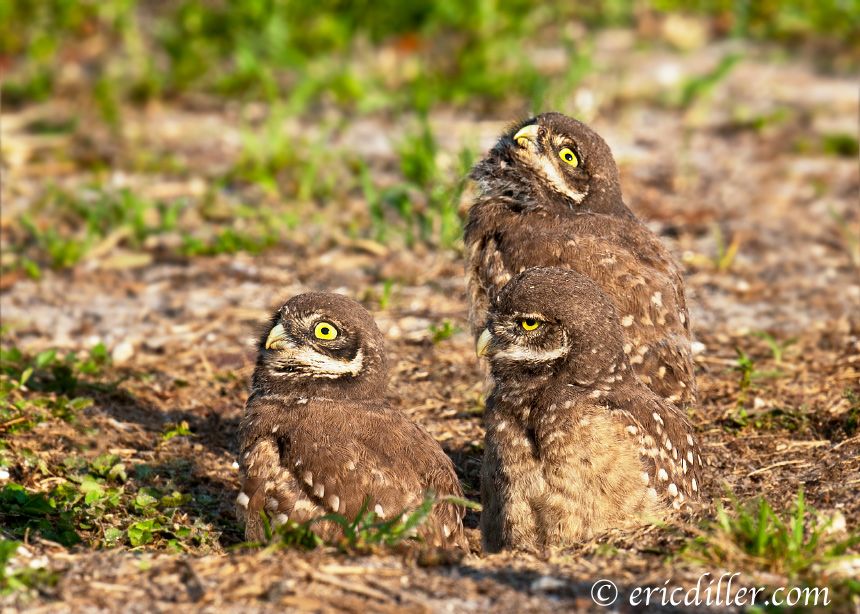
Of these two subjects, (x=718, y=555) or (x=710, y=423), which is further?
(x=710, y=423)

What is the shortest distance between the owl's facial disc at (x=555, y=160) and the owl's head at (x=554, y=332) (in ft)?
4.44

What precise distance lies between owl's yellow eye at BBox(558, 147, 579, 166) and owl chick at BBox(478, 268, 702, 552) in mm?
1368

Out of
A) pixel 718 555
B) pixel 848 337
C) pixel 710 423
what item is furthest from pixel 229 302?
pixel 718 555

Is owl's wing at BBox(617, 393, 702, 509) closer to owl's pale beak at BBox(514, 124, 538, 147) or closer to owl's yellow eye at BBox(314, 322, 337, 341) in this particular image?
owl's yellow eye at BBox(314, 322, 337, 341)

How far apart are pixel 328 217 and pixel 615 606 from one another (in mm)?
6674

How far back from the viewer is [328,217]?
11.2 m

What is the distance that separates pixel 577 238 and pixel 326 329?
5.20 ft

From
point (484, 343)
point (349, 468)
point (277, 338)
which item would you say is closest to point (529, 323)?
point (484, 343)

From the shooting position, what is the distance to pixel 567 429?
6.10m

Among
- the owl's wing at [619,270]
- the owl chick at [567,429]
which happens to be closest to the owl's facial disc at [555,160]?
the owl's wing at [619,270]

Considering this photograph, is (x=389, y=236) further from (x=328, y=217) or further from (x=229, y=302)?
(x=229, y=302)

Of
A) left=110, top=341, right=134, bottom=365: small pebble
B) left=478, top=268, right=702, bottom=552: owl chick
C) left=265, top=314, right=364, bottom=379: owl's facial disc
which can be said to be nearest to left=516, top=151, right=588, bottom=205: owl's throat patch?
left=478, top=268, right=702, bottom=552: owl chick

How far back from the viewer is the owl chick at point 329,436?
6.03 metres

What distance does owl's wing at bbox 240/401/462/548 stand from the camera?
600 cm
